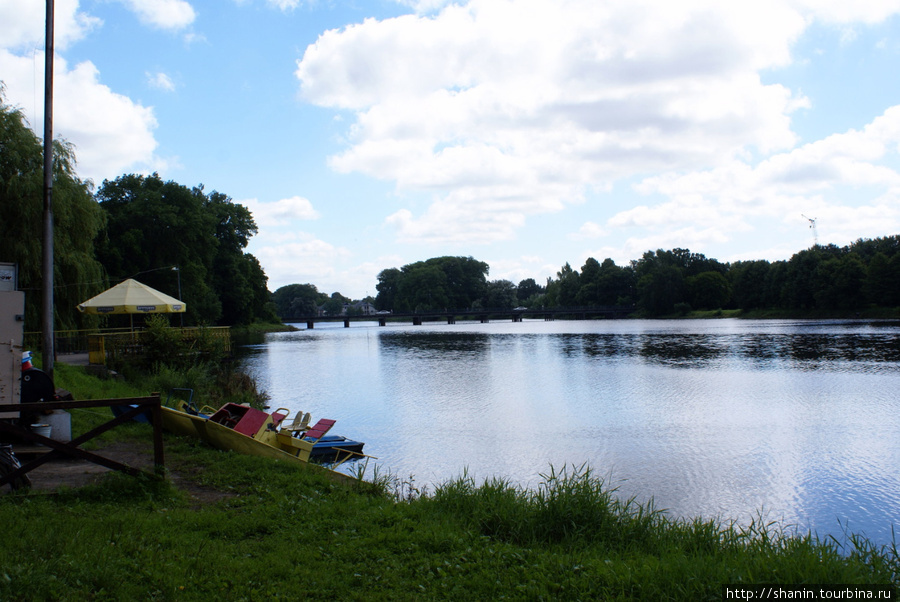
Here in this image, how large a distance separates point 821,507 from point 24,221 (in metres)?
25.7

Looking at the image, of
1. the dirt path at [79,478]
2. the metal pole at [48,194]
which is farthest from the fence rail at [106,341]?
the dirt path at [79,478]

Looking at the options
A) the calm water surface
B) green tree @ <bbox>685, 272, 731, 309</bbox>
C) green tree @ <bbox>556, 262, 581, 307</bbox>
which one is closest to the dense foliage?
the calm water surface

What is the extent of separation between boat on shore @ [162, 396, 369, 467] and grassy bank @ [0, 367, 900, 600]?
2302mm

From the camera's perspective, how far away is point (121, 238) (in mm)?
50062

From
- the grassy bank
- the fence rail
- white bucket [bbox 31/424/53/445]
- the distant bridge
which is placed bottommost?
the grassy bank

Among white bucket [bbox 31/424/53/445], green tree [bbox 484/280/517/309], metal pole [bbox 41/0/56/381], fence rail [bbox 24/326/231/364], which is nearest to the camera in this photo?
white bucket [bbox 31/424/53/445]

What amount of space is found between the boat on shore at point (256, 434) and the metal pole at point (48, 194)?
2.48 m

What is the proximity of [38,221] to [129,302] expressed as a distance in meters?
4.70

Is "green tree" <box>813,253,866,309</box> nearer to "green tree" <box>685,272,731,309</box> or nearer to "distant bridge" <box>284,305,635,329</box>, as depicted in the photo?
"green tree" <box>685,272,731,309</box>

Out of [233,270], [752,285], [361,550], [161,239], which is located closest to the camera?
[361,550]

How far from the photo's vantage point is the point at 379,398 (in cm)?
2405

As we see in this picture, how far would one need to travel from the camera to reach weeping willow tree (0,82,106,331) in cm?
2242

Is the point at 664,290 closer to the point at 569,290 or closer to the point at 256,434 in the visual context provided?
the point at 569,290

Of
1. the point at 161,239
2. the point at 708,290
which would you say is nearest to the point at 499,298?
the point at 708,290
